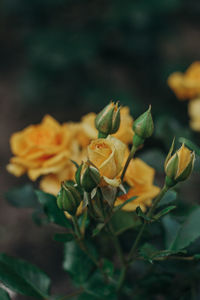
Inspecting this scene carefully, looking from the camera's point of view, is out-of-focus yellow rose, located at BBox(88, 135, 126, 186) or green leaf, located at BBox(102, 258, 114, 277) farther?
green leaf, located at BBox(102, 258, 114, 277)

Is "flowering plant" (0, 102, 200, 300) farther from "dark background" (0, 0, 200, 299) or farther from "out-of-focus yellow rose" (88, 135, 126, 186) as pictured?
"dark background" (0, 0, 200, 299)

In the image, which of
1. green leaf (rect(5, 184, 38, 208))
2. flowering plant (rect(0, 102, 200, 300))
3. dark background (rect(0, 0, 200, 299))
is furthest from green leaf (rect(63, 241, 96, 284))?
dark background (rect(0, 0, 200, 299))

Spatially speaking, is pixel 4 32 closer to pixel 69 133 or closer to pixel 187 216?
pixel 69 133

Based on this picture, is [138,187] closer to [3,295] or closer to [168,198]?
[168,198]

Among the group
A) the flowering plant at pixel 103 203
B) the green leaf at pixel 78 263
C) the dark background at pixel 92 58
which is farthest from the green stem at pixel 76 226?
the dark background at pixel 92 58

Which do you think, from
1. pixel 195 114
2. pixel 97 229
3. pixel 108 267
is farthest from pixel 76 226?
pixel 195 114

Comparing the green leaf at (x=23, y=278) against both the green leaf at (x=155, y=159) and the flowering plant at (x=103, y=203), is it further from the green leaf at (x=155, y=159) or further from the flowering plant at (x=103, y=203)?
the green leaf at (x=155, y=159)
